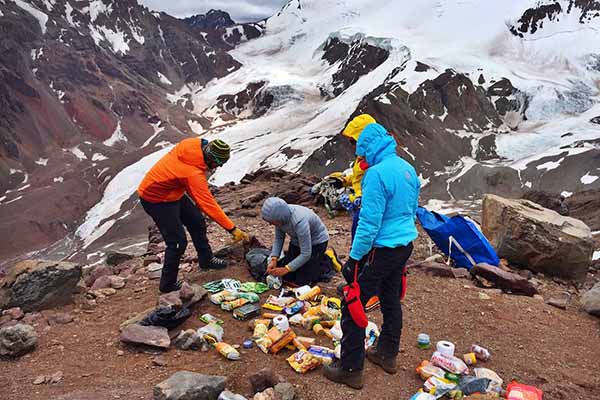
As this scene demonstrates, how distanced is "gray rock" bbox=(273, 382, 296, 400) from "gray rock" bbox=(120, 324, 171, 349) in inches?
52.5

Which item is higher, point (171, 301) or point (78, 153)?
point (171, 301)

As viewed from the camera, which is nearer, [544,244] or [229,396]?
[229,396]

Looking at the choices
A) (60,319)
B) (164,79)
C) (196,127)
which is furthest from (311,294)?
(164,79)

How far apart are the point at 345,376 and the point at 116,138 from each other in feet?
271

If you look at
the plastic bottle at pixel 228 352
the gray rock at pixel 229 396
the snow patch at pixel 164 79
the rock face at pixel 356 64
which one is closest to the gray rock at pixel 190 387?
the gray rock at pixel 229 396

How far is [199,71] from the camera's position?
130 m

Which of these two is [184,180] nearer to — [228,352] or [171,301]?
[171,301]

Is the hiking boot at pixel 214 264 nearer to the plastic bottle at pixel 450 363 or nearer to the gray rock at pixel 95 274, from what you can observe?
the gray rock at pixel 95 274

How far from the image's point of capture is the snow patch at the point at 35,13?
90.3m

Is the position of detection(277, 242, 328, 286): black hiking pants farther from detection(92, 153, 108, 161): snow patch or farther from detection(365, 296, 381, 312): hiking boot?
detection(92, 153, 108, 161): snow patch

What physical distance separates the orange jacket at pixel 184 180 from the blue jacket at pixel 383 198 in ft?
7.11

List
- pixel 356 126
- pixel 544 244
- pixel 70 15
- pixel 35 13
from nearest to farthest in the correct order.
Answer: pixel 356 126 → pixel 544 244 → pixel 35 13 → pixel 70 15

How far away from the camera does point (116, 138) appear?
265 feet

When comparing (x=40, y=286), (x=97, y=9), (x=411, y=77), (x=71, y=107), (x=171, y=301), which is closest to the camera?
(x=171, y=301)
